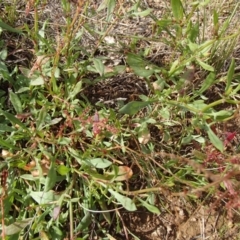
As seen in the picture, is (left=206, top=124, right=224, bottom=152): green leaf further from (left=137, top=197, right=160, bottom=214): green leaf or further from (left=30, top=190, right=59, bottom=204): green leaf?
(left=30, top=190, right=59, bottom=204): green leaf

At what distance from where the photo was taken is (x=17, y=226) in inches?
71.5

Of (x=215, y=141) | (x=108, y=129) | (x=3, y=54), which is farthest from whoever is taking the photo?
(x=3, y=54)

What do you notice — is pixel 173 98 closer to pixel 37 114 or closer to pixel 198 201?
pixel 198 201

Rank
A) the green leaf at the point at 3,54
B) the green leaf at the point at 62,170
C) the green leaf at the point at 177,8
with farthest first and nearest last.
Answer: the green leaf at the point at 3,54 → the green leaf at the point at 62,170 → the green leaf at the point at 177,8

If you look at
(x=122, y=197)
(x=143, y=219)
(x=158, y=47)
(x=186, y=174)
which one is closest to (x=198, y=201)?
(x=186, y=174)

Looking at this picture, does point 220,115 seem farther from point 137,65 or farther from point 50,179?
point 50,179

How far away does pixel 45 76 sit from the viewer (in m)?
2.00

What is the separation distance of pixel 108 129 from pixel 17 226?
1.77ft

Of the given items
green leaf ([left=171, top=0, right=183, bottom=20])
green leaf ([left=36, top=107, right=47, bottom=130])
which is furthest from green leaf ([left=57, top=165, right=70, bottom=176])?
green leaf ([left=171, top=0, right=183, bottom=20])

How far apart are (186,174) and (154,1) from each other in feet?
3.17

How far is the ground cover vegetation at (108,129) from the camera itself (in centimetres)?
188

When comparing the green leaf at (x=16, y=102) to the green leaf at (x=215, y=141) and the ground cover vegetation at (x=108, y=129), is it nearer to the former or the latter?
the ground cover vegetation at (x=108, y=129)

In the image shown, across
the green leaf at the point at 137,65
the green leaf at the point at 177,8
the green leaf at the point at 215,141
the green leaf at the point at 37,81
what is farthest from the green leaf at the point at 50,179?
the green leaf at the point at 177,8

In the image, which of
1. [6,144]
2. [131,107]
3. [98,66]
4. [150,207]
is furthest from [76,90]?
[150,207]
